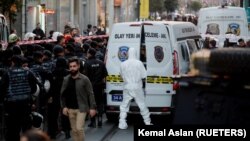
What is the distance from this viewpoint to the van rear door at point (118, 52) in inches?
565

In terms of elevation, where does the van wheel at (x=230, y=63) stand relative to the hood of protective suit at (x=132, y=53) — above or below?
above

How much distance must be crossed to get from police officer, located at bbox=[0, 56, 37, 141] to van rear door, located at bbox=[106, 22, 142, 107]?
4.04 m

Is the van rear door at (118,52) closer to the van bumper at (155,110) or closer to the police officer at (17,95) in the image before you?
the van bumper at (155,110)

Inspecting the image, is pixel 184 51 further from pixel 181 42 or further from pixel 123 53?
pixel 123 53

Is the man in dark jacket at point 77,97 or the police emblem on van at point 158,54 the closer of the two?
the man in dark jacket at point 77,97

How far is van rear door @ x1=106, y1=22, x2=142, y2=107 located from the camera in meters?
14.4

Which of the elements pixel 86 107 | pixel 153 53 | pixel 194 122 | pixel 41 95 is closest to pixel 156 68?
pixel 153 53

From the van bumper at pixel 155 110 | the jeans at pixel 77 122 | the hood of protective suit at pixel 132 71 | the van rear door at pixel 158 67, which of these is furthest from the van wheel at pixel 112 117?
the jeans at pixel 77 122

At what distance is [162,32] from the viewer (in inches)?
563

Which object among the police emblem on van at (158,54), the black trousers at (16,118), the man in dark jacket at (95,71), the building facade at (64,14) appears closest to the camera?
the black trousers at (16,118)

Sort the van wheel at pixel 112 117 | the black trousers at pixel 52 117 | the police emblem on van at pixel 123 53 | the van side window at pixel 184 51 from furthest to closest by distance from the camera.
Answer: the van wheel at pixel 112 117 → the van side window at pixel 184 51 → the police emblem on van at pixel 123 53 → the black trousers at pixel 52 117

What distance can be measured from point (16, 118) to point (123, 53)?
13.9ft

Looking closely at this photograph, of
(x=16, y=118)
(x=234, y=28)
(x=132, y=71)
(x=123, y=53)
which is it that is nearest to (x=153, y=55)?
(x=123, y=53)

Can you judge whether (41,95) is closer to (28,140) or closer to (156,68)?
(156,68)
